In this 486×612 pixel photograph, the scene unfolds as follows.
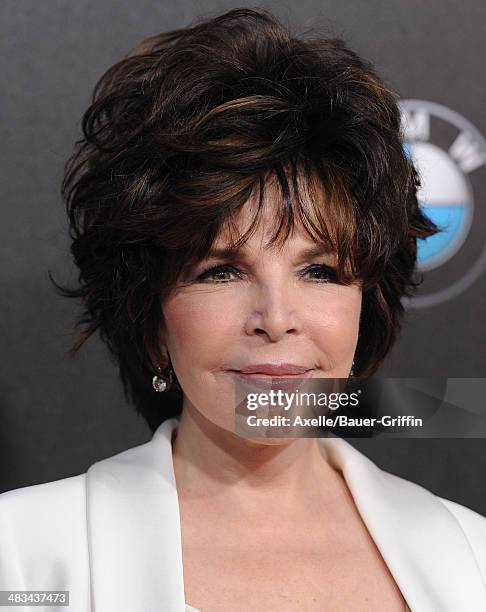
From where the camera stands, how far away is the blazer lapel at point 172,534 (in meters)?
1.40

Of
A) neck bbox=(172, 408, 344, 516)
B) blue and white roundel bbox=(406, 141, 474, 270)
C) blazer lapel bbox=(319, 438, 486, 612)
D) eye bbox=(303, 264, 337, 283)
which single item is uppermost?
blue and white roundel bbox=(406, 141, 474, 270)

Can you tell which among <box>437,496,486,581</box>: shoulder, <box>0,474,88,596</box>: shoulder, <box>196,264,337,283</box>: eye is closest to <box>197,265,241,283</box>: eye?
<box>196,264,337,283</box>: eye

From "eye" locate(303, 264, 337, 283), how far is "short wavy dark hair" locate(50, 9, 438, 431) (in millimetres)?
14

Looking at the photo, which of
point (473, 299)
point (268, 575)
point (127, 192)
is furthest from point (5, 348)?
point (473, 299)

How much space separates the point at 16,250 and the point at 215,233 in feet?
2.40

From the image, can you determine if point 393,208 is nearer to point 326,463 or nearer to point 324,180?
point 324,180

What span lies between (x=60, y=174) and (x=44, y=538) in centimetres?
84

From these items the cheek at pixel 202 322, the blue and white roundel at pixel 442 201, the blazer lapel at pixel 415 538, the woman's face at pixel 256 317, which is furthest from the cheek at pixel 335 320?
the blue and white roundel at pixel 442 201

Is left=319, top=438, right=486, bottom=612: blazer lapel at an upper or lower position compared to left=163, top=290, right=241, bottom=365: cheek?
lower

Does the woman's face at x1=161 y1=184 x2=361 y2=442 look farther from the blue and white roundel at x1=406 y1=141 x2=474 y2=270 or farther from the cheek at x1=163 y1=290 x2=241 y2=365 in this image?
the blue and white roundel at x1=406 y1=141 x2=474 y2=270

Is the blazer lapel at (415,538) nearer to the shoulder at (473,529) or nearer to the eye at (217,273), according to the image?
the shoulder at (473,529)

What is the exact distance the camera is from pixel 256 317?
1.42 m

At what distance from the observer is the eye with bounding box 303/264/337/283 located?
148 centimetres

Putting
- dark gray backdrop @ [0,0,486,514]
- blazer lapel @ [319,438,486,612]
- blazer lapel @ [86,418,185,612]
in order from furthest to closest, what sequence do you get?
dark gray backdrop @ [0,0,486,514] < blazer lapel @ [319,438,486,612] < blazer lapel @ [86,418,185,612]
